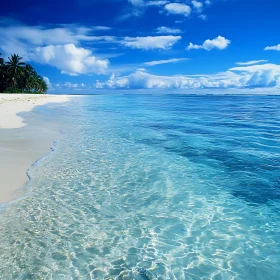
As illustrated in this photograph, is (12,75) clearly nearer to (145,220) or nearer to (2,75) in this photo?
(2,75)

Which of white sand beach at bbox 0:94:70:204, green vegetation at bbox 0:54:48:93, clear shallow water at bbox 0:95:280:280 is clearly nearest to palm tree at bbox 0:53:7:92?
green vegetation at bbox 0:54:48:93

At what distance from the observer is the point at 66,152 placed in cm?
1236

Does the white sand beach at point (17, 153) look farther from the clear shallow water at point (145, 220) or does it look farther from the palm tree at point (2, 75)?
the palm tree at point (2, 75)

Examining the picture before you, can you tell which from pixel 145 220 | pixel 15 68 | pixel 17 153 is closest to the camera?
pixel 145 220

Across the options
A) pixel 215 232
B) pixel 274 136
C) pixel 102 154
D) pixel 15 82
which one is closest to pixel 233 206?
pixel 215 232

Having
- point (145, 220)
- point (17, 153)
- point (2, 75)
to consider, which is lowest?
point (145, 220)

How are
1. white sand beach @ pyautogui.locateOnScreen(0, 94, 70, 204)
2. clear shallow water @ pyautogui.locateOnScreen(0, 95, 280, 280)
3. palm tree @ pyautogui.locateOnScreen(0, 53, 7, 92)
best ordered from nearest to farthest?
clear shallow water @ pyautogui.locateOnScreen(0, 95, 280, 280) < white sand beach @ pyautogui.locateOnScreen(0, 94, 70, 204) < palm tree @ pyautogui.locateOnScreen(0, 53, 7, 92)

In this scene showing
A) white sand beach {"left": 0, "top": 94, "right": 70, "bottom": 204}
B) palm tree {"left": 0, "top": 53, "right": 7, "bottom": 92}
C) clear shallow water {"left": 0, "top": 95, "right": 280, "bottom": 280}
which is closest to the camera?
clear shallow water {"left": 0, "top": 95, "right": 280, "bottom": 280}

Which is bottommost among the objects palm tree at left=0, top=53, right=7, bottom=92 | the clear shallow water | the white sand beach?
the clear shallow water

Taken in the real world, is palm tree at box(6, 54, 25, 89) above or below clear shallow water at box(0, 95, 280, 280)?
above

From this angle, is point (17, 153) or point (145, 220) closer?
point (145, 220)

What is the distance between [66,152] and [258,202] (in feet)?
29.2

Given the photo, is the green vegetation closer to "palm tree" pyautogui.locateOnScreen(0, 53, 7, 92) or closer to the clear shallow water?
"palm tree" pyautogui.locateOnScreen(0, 53, 7, 92)

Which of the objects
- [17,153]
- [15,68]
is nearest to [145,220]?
[17,153]
